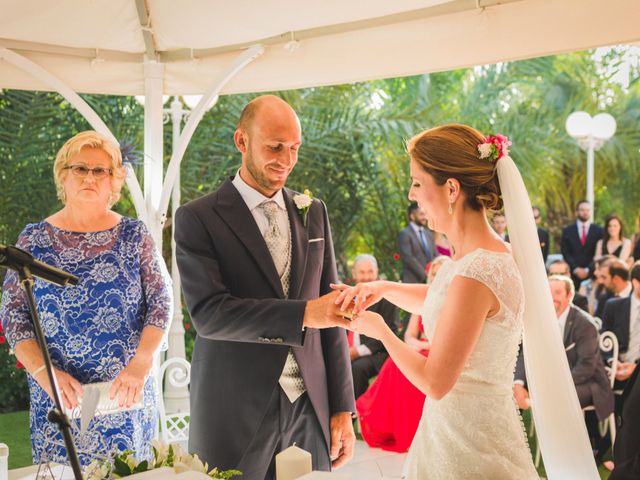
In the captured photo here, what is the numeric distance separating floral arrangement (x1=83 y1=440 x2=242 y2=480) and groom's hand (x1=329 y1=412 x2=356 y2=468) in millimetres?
922

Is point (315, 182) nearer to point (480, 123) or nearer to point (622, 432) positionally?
Answer: point (480, 123)

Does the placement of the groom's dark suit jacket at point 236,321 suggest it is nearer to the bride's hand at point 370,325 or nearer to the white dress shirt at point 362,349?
the bride's hand at point 370,325

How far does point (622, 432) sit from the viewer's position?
447cm

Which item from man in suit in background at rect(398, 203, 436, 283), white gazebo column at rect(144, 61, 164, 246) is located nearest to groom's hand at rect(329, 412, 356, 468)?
white gazebo column at rect(144, 61, 164, 246)

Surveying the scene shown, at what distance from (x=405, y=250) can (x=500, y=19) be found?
625 cm

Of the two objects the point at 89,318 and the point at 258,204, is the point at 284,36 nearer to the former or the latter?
the point at 258,204

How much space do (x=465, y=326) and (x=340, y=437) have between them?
87cm

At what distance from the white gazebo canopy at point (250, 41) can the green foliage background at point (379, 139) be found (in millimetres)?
1218

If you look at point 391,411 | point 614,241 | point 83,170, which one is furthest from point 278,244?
point 614,241

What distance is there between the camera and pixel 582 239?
37.8 ft

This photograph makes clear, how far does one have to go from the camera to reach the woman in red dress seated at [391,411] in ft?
22.6

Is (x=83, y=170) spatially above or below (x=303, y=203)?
above

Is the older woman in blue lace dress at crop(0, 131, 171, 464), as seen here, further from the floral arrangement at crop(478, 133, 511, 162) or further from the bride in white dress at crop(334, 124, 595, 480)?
the floral arrangement at crop(478, 133, 511, 162)

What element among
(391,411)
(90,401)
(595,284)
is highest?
(90,401)
